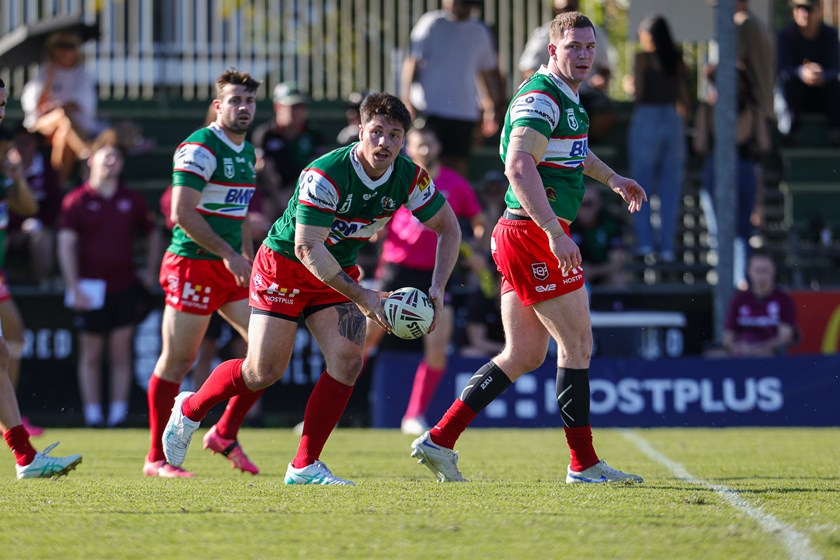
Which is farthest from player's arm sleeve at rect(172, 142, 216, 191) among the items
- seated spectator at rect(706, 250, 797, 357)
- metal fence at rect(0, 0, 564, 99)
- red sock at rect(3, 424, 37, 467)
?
metal fence at rect(0, 0, 564, 99)

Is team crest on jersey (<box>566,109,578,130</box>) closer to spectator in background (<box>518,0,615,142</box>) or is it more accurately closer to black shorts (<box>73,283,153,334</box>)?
spectator in background (<box>518,0,615,142</box>)

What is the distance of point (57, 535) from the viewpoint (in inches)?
219

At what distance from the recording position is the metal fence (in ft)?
65.5

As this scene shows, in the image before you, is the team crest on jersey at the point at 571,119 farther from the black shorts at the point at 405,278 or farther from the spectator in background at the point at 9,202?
the black shorts at the point at 405,278

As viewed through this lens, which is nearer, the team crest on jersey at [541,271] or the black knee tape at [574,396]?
the team crest on jersey at [541,271]

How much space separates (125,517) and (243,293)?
296cm

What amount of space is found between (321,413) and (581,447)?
1.37 meters

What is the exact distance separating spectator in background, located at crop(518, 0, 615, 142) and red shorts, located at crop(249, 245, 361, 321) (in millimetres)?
6491

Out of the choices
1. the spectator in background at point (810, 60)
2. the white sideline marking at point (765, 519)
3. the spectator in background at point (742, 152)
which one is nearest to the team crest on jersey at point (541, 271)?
the white sideline marking at point (765, 519)

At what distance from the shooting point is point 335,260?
7199 millimetres

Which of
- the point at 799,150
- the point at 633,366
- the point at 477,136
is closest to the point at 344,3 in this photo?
the point at 477,136

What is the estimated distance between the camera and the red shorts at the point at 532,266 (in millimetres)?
7367

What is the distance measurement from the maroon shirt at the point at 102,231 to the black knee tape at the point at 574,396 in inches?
298

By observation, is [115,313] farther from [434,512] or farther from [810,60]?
[810,60]
